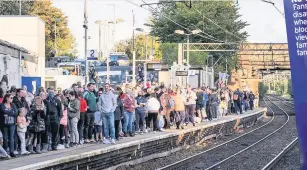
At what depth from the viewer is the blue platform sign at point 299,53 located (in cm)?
582

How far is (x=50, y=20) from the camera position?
8425 centimetres

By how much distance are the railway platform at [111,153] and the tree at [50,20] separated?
49489 mm

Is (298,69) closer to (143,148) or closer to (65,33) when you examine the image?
(143,148)

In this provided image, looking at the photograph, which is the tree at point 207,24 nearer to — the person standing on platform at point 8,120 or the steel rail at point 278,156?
the steel rail at point 278,156

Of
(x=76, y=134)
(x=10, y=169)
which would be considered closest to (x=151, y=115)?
(x=76, y=134)

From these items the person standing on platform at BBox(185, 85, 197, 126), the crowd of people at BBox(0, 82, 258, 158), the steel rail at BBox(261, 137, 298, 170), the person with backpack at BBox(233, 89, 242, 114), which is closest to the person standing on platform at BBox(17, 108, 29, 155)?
the crowd of people at BBox(0, 82, 258, 158)

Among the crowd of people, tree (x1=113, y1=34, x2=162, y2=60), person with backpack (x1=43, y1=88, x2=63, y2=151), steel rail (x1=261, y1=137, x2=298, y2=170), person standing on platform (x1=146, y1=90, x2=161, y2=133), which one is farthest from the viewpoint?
tree (x1=113, y1=34, x2=162, y2=60)

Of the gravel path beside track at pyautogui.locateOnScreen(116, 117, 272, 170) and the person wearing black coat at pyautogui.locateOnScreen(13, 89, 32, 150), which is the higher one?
the person wearing black coat at pyautogui.locateOnScreen(13, 89, 32, 150)

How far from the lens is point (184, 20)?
79.1 metres

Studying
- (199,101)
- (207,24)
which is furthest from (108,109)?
(207,24)

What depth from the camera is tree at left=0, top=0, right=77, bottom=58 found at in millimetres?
73625

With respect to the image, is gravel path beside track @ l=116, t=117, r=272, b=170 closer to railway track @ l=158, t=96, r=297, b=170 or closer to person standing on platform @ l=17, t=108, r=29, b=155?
railway track @ l=158, t=96, r=297, b=170

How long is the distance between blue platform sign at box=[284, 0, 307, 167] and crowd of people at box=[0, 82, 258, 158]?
10.00m

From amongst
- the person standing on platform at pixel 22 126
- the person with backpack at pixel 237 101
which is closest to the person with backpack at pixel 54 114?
the person standing on platform at pixel 22 126
